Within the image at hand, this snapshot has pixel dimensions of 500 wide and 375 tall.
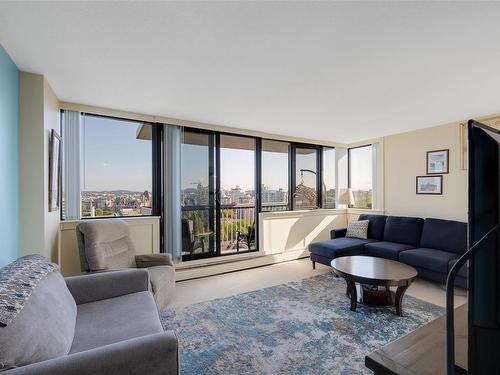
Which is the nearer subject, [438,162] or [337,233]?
[438,162]

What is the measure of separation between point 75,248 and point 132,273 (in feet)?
4.67

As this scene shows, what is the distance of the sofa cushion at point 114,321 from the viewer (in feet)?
4.91

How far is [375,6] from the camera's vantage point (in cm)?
149

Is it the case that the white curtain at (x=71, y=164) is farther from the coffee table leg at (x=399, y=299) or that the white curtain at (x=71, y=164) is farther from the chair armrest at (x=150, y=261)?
the coffee table leg at (x=399, y=299)

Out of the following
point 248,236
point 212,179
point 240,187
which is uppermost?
point 212,179

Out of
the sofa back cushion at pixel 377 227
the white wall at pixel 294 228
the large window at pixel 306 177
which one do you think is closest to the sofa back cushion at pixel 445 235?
the sofa back cushion at pixel 377 227

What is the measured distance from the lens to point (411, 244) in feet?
13.1

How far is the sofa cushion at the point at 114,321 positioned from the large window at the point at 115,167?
5.65 ft

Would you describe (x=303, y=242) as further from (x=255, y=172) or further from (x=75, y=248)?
(x=75, y=248)

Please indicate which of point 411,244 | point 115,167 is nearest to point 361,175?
point 411,244

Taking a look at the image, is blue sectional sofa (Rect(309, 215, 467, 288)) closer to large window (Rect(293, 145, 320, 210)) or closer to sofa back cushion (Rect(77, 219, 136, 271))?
large window (Rect(293, 145, 320, 210))

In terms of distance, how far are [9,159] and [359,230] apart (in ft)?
15.1

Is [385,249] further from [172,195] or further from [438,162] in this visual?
[172,195]

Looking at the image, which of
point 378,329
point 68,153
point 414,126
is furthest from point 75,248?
point 414,126
